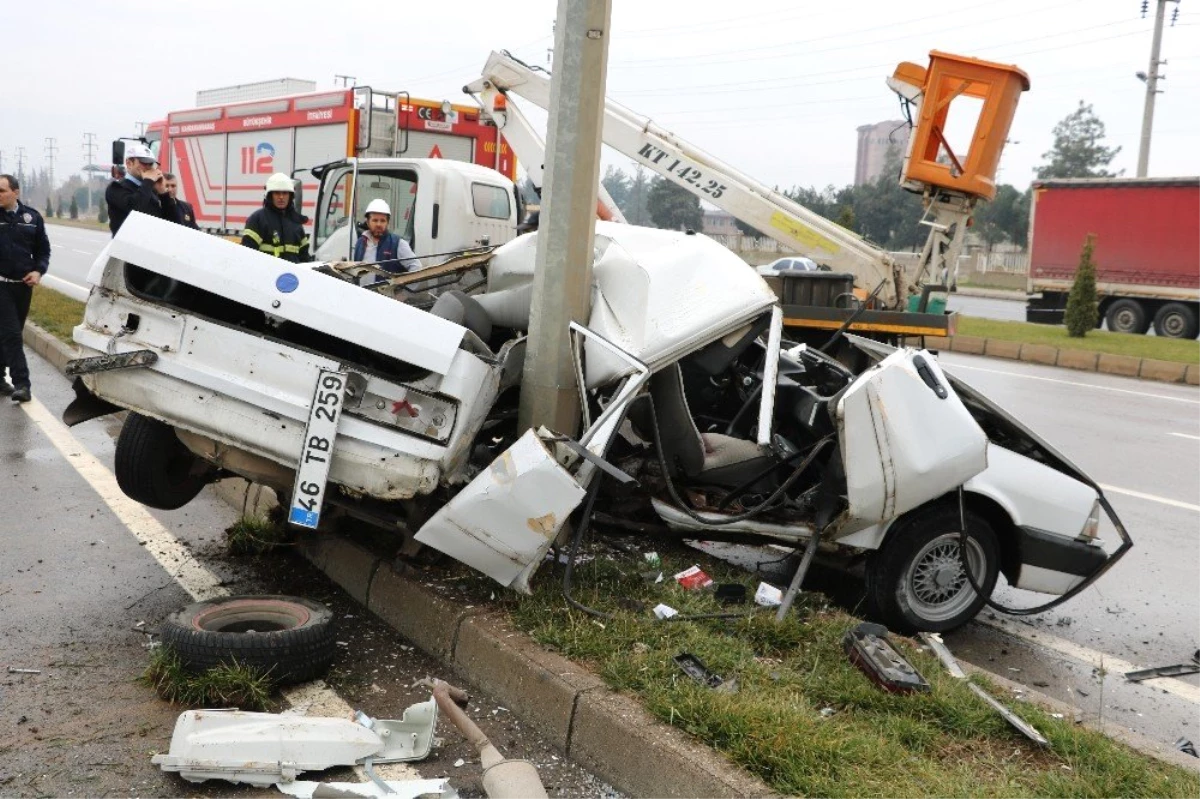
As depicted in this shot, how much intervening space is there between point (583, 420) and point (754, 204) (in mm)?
6799

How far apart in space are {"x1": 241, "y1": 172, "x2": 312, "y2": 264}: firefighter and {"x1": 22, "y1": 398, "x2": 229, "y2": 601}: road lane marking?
187 centimetres

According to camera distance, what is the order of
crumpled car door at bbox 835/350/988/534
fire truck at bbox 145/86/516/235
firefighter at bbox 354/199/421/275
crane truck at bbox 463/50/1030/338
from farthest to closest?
fire truck at bbox 145/86/516/235 < crane truck at bbox 463/50/1030/338 < firefighter at bbox 354/199/421/275 < crumpled car door at bbox 835/350/988/534

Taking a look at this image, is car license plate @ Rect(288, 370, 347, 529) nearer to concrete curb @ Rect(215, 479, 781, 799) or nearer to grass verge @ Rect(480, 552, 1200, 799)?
concrete curb @ Rect(215, 479, 781, 799)

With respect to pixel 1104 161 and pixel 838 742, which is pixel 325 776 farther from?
pixel 1104 161

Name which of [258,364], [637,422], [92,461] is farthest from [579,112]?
[92,461]

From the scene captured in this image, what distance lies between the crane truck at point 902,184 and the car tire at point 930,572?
4863 mm

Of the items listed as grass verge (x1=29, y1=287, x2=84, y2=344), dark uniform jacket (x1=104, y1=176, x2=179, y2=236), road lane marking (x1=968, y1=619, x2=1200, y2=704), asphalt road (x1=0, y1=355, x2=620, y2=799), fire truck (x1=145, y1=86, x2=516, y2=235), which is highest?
fire truck (x1=145, y1=86, x2=516, y2=235)

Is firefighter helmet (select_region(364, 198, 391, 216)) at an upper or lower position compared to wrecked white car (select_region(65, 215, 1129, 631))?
upper

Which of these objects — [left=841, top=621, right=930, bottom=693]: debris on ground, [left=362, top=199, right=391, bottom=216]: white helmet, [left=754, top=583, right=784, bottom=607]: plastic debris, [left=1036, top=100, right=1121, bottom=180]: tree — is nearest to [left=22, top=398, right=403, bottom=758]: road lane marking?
[left=841, top=621, right=930, bottom=693]: debris on ground

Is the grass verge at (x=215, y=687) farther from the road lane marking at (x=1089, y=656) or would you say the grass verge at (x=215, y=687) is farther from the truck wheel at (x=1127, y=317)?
the truck wheel at (x=1127, y=317)

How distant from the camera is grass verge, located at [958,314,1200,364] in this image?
18.3 metres

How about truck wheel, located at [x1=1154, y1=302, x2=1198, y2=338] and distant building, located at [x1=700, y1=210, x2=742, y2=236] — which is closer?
truck wheel, located at [x1=1154, y1=302, x2=1198, y2=338]

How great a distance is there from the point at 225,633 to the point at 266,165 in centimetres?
1616

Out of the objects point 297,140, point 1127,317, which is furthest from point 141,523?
point 1127,317
